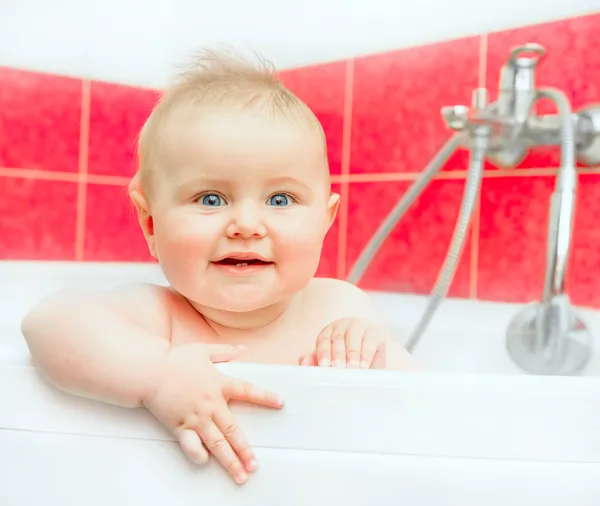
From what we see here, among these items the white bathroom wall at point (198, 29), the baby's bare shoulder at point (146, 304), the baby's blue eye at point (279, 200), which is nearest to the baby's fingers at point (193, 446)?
the baby's bare shoulder at point (146, 304)

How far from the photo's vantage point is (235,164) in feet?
2.31

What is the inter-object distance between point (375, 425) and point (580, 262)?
737 mm

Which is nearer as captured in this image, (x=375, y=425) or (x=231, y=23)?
(x=375, y=425)

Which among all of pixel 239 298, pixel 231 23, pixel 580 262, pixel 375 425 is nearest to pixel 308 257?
pixel 239 298

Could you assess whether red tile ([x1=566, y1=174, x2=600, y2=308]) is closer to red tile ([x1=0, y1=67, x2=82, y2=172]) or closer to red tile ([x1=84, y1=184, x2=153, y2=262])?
red tile ([x1=84, y1=184, x2=153, y2=262])

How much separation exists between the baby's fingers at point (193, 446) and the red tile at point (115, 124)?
1.06 meters

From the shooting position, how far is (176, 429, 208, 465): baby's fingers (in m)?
0.53

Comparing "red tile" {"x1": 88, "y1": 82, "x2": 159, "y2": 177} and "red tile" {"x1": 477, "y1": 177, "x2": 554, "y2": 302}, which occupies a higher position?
"red tile" {"x1": 88, "y1": 82, "x2": 159, "y2": 177}

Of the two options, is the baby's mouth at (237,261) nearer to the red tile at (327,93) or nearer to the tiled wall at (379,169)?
the tiled wall at (379,169)

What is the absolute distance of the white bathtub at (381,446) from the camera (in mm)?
515

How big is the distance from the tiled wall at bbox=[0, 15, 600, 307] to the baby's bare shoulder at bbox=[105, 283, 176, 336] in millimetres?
644

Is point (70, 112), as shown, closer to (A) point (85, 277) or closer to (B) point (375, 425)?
(A) point (85, 277)

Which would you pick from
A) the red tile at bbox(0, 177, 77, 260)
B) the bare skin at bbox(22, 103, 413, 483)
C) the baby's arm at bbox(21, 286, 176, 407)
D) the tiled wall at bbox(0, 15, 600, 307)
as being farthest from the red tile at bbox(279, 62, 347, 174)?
the baby's arm at bbox(21, 286, 176, 407)

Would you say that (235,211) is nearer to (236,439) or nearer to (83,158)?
(236,439)
